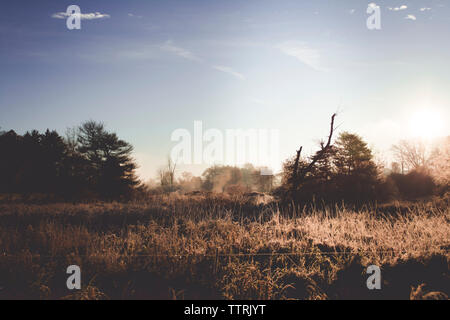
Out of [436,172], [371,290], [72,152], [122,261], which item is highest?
[72,152]

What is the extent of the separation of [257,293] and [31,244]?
722 cm

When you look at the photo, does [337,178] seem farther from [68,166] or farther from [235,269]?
[68,166]

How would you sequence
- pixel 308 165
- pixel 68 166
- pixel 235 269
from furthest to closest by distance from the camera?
pixel 68 166
pixel 308 165
pixel 235 269

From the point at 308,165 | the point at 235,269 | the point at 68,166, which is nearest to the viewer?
the point at 235,269

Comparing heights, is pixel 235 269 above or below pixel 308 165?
below

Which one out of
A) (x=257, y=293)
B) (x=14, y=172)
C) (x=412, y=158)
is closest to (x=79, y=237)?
(x=257, y=293)

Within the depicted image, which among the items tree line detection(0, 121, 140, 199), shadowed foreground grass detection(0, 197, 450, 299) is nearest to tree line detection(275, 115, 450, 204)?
shadowed foreground grass detection(0, 197, 450, 299)

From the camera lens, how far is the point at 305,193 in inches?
798

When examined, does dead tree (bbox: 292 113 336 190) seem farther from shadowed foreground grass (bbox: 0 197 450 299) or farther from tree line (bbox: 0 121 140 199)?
tree line (bbox: 0 121 140 199)

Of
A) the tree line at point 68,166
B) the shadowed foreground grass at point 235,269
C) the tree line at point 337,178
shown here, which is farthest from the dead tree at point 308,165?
the tree line at point 68,166

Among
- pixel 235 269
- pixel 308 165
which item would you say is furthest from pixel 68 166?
pixel 235 269

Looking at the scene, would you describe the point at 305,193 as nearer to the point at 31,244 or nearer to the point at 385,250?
the point at 385,250

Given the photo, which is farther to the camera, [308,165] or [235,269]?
[308,165]

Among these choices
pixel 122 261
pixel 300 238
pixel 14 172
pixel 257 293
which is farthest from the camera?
pixel 14 172
